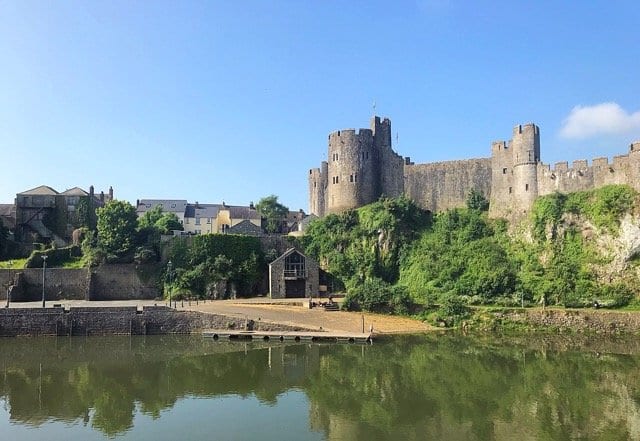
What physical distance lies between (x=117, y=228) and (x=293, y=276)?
14.2 metres

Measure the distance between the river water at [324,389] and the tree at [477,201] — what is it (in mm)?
13720

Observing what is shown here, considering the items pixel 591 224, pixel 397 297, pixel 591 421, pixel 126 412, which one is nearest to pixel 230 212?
pixel 397 297

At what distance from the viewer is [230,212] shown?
62.5m

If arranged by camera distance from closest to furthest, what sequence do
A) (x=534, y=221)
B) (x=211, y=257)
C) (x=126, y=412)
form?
(x=126, y=412)
(x=534, y=221)
(x=211, y=257)

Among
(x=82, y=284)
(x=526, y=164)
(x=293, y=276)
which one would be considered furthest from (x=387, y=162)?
Result: (x=82, y=284)

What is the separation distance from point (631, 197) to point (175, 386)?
27882mm

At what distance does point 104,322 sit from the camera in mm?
30938

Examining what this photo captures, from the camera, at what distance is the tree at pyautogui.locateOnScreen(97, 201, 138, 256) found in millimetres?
40594

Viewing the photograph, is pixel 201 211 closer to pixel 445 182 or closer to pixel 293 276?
pixel 293 276

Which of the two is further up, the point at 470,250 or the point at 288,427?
the point at 470,250

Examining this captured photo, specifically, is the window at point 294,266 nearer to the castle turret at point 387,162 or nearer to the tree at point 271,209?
the castle turret at point 387,162

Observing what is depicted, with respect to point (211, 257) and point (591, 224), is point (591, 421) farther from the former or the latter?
point (211, 257)

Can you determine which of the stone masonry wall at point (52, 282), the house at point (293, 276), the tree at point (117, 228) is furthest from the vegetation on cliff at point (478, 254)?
the stone masonry wall at point (52, 282)

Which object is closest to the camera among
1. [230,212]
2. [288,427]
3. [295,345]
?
[288,427]
